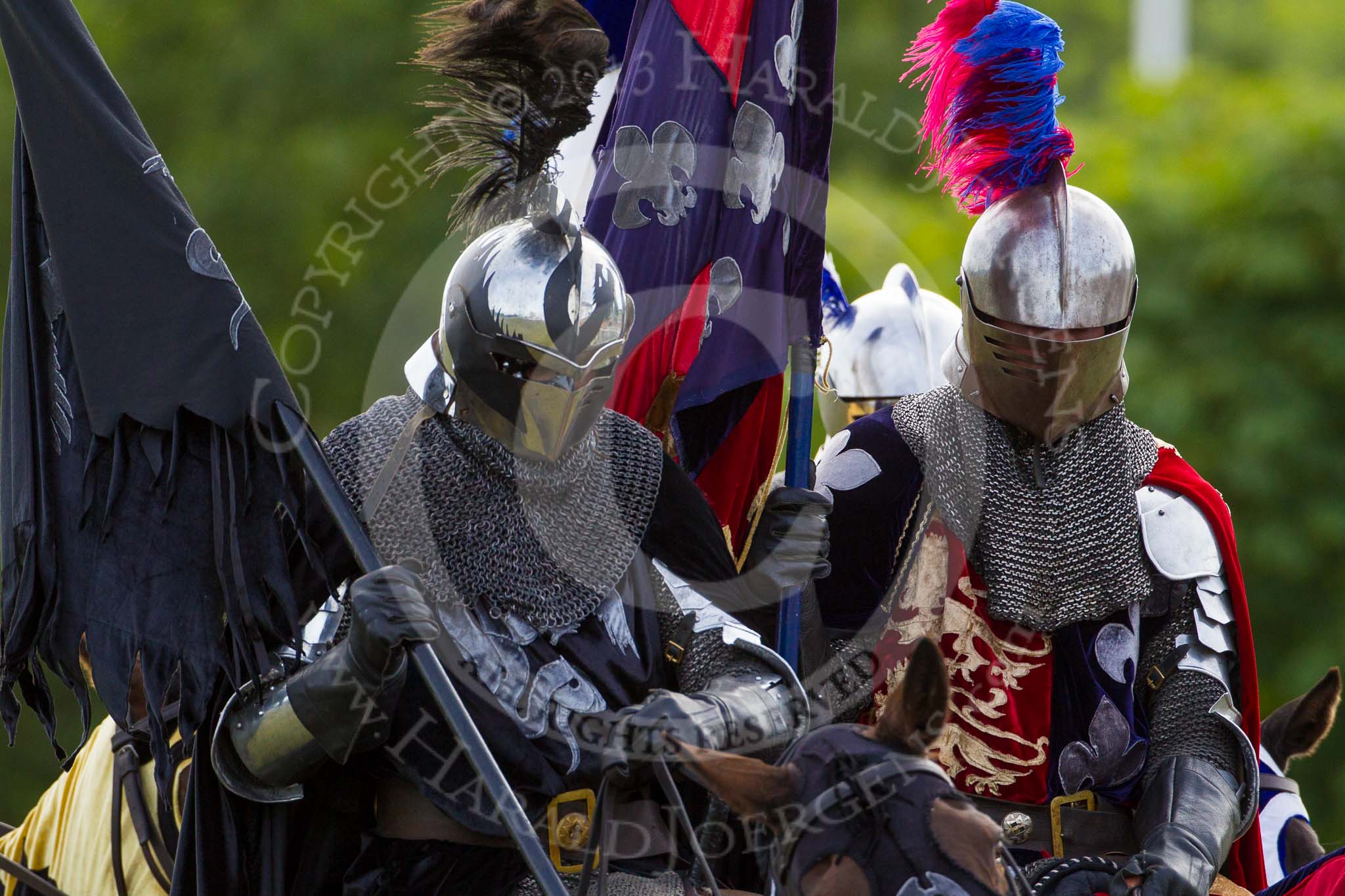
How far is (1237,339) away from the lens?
10.0 metres

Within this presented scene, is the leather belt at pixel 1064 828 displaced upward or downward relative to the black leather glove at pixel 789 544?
downward

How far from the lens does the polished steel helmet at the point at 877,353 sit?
247 inches

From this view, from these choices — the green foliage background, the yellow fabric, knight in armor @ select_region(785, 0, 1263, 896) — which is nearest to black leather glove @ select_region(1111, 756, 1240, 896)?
knight in armor @ select_region(785, 0, 1263, 896)

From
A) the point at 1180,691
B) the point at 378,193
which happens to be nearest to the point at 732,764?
the point at 1180,691

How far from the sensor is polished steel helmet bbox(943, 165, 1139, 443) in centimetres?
435

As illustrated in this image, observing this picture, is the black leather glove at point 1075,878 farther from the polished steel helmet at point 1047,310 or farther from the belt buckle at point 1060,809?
the polished steel helmet at point 1047,310

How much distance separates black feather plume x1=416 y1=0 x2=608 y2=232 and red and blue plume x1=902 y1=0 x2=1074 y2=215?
3.63 feet

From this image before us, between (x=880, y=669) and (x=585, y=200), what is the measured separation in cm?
145

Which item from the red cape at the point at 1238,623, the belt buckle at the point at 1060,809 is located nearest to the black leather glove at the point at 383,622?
the belt buckle at the point at 1060,809

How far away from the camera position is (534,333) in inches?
138

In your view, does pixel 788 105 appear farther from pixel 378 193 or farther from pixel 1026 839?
pixel 378 193

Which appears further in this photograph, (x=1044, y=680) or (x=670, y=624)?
(x=1044, y=680)

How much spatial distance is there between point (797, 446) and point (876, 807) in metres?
1.72

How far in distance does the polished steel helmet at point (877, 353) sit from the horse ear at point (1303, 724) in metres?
1.73
